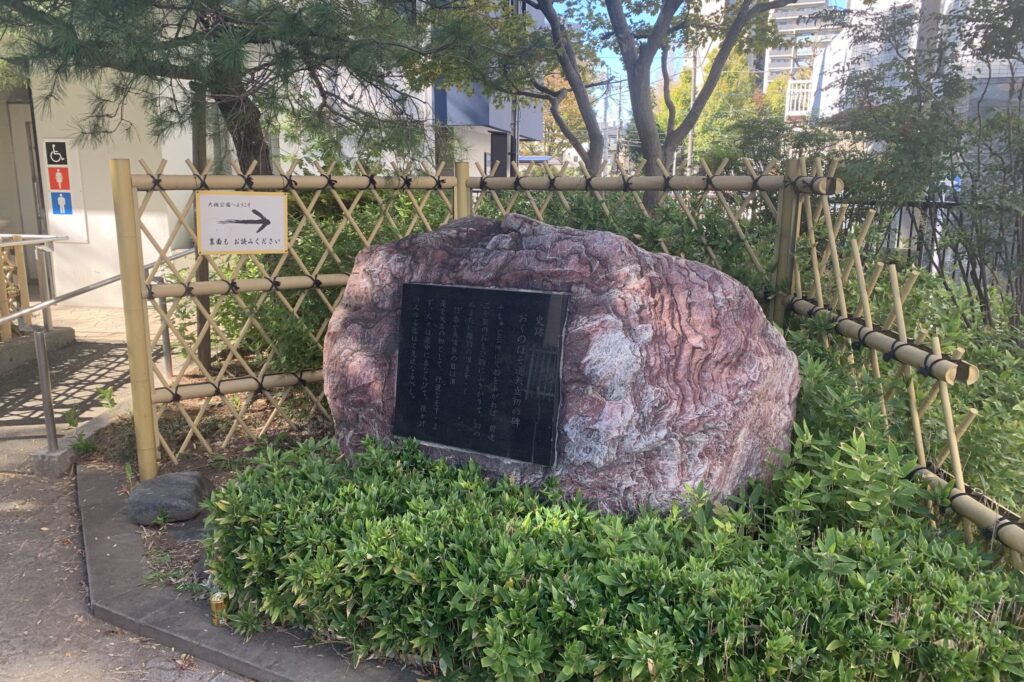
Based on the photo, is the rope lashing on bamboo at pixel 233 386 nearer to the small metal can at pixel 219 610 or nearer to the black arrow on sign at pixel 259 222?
the black arrow on sign at pixel 259 222

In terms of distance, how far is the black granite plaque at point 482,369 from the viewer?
138 inches

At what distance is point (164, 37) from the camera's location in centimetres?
437

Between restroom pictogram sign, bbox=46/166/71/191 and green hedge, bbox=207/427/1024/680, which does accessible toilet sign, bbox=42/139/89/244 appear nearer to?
restroom pictogram sign, bbox=46/166/71/191

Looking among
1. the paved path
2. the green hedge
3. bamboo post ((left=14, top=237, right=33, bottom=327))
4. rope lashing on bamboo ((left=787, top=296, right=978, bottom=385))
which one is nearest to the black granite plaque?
the green hedge

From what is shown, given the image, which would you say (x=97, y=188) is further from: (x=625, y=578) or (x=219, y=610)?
(x=625, y=578)

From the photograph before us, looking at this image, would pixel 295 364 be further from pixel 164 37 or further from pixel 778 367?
pixel 778 367

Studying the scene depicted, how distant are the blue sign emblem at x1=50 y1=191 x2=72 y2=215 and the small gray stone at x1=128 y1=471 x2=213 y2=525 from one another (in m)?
6.26

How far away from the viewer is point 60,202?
9133mm

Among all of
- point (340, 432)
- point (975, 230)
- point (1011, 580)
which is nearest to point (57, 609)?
point (340, 432)

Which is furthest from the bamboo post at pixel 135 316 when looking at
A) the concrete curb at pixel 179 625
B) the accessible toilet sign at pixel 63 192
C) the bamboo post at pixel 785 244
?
the accessible toilet sign at pixel 63 192

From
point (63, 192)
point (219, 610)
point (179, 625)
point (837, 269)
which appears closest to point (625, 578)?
point (219, 610)

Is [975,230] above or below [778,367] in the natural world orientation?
above

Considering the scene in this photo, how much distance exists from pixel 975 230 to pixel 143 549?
21.9 feet

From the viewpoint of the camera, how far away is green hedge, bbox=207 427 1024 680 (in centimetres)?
238
